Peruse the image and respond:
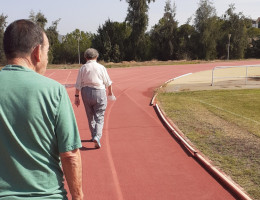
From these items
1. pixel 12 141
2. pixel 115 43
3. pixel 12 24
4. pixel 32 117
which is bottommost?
pixel 12 141

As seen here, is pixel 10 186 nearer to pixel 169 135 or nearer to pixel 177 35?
pixel 169 135

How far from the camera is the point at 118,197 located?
4.13 metres

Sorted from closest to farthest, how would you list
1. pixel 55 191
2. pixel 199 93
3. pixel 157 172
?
1. pixel 55 191
2. pixel 157 172
3. pixel 199 93

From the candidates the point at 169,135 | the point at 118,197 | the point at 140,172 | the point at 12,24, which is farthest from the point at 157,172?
the point at 12,24

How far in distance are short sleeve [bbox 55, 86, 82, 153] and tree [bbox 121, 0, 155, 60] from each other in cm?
5117

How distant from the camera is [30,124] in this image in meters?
1.59

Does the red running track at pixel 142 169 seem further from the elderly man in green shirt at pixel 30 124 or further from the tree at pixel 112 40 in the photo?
the tree at pixel 112 40

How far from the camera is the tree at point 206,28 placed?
52.3m

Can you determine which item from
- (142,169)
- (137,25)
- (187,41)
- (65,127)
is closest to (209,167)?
(142,169)

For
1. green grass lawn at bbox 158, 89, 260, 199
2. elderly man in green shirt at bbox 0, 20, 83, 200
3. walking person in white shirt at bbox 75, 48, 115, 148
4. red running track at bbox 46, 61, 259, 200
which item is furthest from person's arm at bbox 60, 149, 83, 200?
walking person in white shirt at bbox 75, 48, 115, 148

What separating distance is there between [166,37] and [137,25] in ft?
19.1

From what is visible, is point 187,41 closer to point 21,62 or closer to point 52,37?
point 52,37

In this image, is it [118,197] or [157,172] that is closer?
[118,197]

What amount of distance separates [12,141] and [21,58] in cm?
45
